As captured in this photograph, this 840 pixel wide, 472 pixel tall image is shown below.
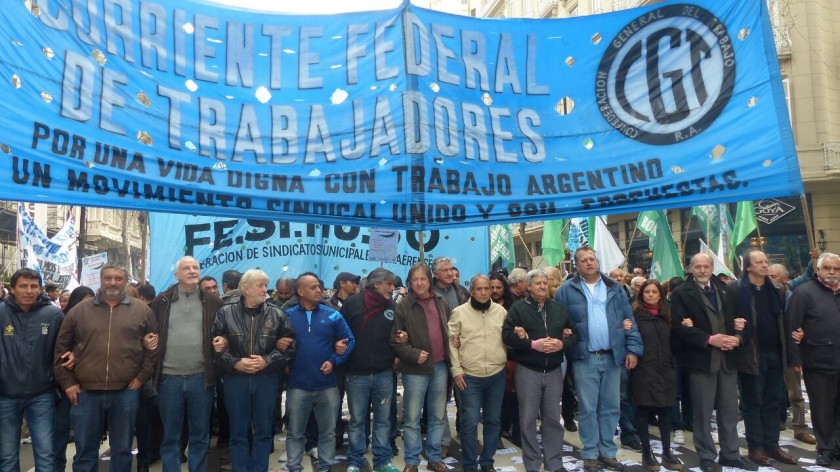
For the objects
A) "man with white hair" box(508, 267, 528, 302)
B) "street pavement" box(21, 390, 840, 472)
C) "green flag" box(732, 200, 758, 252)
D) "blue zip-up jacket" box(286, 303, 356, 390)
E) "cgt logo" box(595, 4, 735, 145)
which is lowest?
"street pavement" box(21, 390, 840, 472)

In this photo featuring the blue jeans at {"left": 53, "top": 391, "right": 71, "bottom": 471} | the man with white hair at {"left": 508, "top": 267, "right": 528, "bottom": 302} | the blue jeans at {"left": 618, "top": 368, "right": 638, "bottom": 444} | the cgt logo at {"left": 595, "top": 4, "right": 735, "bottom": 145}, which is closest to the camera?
the cgt logo at {"left": 595, "top": 4, "right": 735, "bottom": 145}

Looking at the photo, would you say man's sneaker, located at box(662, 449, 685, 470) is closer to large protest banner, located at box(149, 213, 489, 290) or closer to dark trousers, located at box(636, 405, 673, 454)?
dark trousers, located at box(636, 405, 673, 454)

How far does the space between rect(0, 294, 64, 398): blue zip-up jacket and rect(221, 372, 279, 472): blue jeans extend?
53.8 inches

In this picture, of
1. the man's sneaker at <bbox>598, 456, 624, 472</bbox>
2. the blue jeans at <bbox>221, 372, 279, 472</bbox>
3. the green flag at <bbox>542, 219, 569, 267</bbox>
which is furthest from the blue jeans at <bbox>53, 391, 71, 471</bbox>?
the green flag at <bbox>542, 219, 569, 267</bbox>

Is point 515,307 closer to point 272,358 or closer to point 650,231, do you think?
point 272,358

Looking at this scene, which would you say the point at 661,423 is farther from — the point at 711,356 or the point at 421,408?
the point at 421,408

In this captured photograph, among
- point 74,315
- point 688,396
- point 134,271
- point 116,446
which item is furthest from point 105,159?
point 134,271

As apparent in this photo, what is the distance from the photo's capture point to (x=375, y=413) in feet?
18.8

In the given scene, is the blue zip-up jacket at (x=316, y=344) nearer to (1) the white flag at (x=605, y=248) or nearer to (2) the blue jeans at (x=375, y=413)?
(2) the blue jeans at (x=375, y=413)

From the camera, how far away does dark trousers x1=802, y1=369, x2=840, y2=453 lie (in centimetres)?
586

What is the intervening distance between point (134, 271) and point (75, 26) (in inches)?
2095

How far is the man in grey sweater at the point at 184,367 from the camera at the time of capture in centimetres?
509

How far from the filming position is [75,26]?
12.8ft

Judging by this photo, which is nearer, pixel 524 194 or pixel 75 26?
pixel 75 26
